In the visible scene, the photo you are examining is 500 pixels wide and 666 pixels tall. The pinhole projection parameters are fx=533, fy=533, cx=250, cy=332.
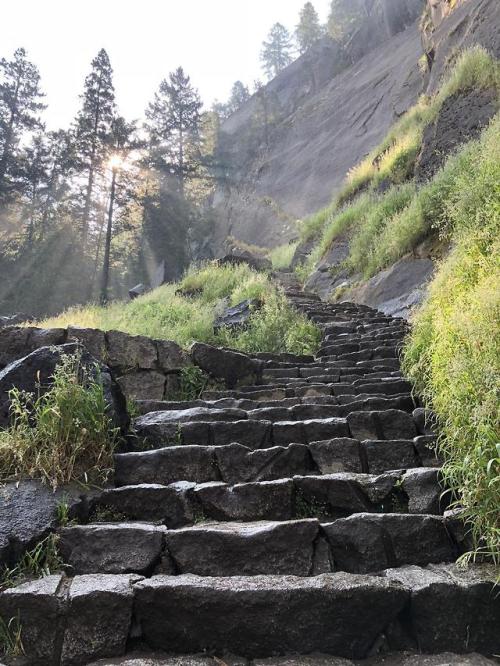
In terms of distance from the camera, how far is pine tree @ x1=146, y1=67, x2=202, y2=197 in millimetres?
34469

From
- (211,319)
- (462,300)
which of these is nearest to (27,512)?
(462,300)

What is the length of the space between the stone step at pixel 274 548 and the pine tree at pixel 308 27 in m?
55.0

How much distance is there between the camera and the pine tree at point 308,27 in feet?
165

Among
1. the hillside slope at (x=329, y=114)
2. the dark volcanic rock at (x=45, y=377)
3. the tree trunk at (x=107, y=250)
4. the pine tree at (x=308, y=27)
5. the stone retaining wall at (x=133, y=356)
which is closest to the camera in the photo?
the dark volcanic rock at (x=45, y=377)

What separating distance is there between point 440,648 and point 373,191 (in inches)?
508

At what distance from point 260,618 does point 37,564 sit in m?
1.28

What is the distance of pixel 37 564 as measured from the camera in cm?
289

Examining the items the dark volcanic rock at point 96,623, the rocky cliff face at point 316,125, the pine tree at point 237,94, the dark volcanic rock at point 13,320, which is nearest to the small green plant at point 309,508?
the dark volcanic rock at point 96,623

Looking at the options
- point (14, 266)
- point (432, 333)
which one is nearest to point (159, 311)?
point (432, 333)

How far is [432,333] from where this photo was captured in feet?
16.6

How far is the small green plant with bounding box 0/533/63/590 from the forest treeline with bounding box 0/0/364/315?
2072cm

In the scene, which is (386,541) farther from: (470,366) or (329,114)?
(329,114)

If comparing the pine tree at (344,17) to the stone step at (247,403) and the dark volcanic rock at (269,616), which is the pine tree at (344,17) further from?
the dark volcanic rock at (269,616)

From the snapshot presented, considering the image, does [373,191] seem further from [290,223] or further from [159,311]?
[290,223]
